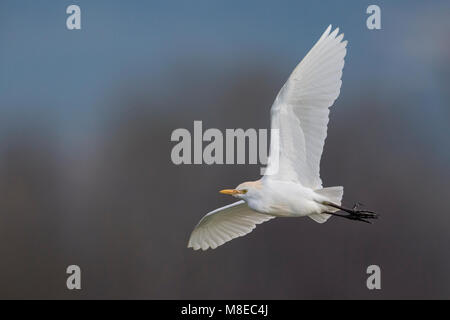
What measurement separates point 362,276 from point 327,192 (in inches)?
311

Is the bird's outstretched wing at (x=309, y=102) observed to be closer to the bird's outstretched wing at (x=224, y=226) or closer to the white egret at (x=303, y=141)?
the white egret at (x=303, y=141)

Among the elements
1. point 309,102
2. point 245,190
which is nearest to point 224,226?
point 245,190

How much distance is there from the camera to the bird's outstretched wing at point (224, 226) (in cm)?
580

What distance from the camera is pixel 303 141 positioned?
16.4 feet

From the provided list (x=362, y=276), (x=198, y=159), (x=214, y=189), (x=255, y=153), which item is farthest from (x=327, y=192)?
(x=362, y=276)

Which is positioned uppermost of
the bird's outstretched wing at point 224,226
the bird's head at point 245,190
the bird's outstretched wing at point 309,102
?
the bird's outstretched wing at point 309,102

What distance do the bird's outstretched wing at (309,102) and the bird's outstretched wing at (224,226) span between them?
2.91 ft

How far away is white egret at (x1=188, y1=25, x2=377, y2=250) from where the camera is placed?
491 cm

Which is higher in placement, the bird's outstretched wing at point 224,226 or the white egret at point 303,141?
the white egret at point 303,141

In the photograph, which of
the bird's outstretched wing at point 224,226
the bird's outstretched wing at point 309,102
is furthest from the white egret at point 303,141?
the bird's outstretched wing at point 224,226

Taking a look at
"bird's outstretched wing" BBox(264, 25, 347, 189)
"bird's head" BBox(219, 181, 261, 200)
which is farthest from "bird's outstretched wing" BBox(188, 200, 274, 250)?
"bird's outstretched wing" BBox(264, 25, 347, 189)

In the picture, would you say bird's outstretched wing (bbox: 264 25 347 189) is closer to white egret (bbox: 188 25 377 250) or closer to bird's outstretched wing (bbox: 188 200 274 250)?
white egret (bbox: 188 25 377 250)

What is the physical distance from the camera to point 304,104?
4957 millimetres

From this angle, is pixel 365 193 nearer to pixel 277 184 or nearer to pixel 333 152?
pixel 333 152
